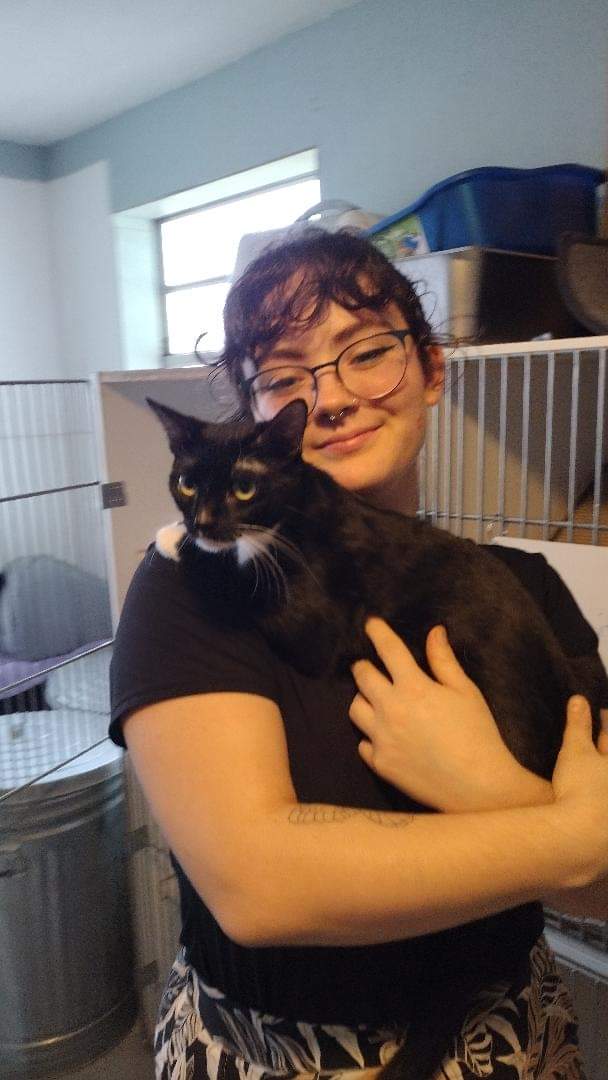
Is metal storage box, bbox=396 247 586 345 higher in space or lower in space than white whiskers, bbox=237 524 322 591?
higher

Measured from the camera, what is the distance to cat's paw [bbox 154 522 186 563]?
2.12ft

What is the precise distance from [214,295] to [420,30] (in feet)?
4.20

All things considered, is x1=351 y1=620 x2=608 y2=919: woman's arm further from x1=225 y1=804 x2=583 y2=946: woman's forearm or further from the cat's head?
the cat's head

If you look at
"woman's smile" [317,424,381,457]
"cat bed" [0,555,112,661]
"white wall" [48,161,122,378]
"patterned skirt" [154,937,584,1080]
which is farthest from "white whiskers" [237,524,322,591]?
"white wall" [48,161,122,378]

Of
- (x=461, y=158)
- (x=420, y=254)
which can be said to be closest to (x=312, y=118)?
(x=461, y=158)

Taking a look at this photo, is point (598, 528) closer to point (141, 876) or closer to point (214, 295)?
point (141, 876)

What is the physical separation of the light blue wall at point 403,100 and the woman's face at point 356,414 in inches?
44.5

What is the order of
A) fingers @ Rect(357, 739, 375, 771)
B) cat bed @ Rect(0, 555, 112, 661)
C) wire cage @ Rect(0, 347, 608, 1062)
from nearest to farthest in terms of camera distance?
1. fingers @ Rect(357, 739, 375, 771)
2. wire cage @ Rect(0, 347, 608, 1062)
3. cat bed @ Rect(0, 555, 112, 661)

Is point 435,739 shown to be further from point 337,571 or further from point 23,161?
point 23,161

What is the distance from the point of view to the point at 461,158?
5.87 ft

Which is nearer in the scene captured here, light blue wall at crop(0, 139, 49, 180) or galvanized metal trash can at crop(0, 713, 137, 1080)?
galvanized metal trash can at crop(0, 713, 137, 1080)

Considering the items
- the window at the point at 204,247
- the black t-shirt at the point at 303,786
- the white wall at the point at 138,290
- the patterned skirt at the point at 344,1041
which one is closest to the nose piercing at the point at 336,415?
the black t-shirt at the point at 303,786

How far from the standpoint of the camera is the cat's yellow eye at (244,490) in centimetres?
68

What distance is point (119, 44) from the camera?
2.10m
